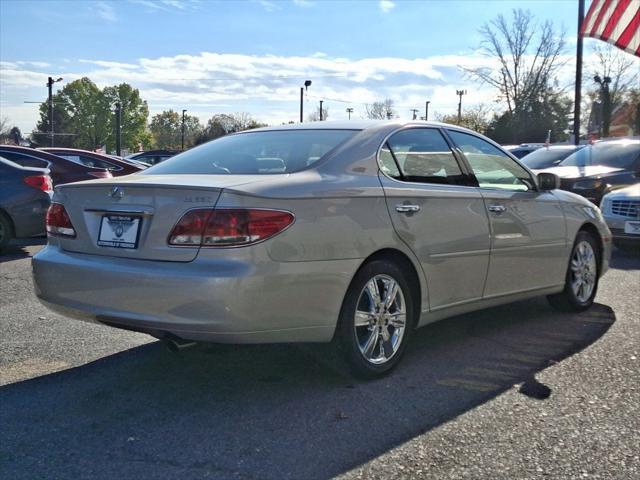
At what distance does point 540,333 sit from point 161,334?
304 centimetres

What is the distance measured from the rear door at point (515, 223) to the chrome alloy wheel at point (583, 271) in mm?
283

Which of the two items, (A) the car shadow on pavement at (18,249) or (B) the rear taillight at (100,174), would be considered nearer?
(A) the car shadow on pavement at (18,249)

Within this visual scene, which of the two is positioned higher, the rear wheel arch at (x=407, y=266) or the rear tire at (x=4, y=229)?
the rear wheel arch at (x=407, y=266)

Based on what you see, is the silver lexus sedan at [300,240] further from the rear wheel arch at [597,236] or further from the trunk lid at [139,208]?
the rear wheel arch at [597,236]

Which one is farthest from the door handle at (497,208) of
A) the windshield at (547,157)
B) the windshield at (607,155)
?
the windshield at (547,157)

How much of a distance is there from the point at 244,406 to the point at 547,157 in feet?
41.9

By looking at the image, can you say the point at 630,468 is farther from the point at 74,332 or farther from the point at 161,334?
the point at 74,332

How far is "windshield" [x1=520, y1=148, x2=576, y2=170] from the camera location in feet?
47.6

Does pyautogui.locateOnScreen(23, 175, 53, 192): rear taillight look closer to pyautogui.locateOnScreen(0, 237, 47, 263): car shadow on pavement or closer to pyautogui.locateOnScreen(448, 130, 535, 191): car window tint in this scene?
pyautogui.locateOnScreen(0, 237, 47, 263): car shadow on pavement

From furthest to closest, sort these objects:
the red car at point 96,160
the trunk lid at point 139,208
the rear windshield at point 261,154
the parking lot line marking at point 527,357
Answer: the red car at point 96,160
the parking lot line marking at point 527,357
the rear windshield at point 261,154
the trunk lid at point 139,208

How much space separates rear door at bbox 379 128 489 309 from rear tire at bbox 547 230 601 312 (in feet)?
4.66

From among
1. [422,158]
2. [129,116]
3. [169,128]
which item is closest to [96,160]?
[422,158]

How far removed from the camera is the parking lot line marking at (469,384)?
3.92 meters

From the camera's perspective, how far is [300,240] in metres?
3.48
